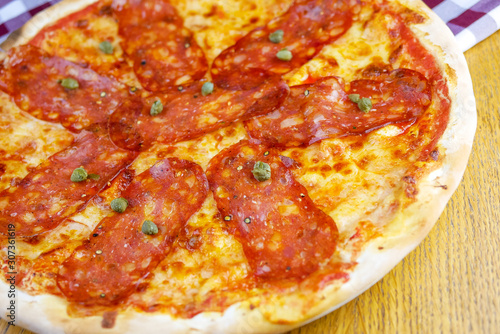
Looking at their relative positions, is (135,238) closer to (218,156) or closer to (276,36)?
(218,156)

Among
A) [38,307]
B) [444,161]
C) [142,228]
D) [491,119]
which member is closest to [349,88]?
[444,161]

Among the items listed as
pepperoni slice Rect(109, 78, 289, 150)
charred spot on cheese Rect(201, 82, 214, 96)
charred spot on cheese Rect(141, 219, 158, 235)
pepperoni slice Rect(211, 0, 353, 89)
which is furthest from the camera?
pepperoni slice Rect(211, 0, 353, 89)

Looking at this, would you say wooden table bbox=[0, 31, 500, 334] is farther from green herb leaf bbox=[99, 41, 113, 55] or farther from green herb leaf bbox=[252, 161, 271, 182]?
green herb leaf bbox=[99, 41, 113, 55]

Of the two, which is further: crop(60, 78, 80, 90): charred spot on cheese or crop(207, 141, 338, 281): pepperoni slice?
crop(60, 78, 80, 90): charred spot on cheese

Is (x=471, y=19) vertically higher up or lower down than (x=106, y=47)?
lower down

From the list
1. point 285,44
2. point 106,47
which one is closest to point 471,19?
point 285,44

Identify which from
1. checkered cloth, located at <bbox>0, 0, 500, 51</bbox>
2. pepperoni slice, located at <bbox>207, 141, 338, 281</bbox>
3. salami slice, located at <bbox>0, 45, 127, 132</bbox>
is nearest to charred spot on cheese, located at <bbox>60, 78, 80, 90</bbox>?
salami slice, located at <bbox>0, 45, 127, 132</bbox>
